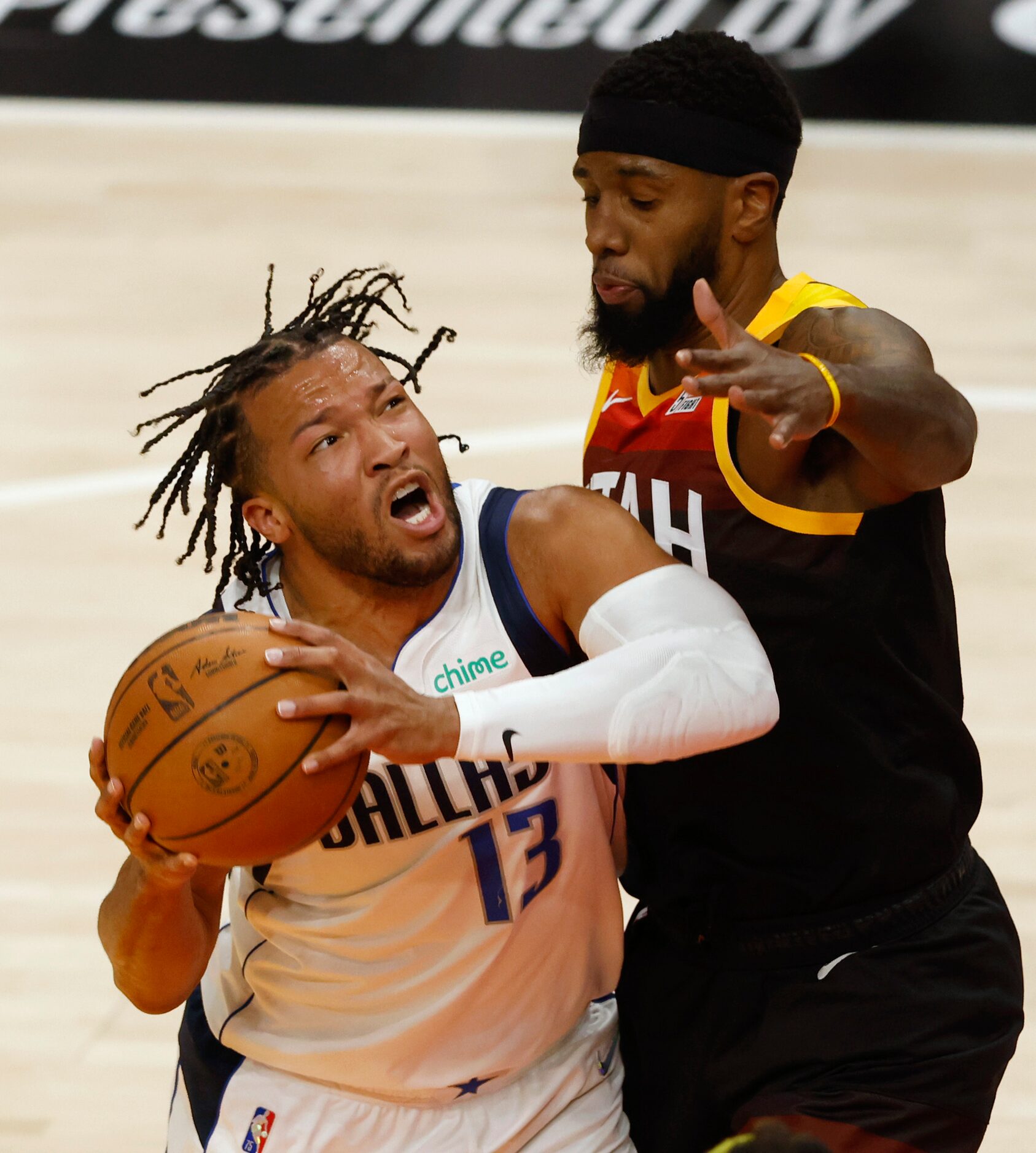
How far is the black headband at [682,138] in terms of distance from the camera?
2.80 meters

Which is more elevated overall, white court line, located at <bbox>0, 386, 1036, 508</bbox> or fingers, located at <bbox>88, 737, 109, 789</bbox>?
fingers, located at <bbox>88, 737, 109, 789</bbox>

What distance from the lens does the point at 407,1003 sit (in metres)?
2.78

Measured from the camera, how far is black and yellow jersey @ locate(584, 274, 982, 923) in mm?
2740

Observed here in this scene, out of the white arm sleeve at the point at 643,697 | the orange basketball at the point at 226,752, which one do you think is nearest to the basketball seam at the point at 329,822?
the orange basketball at the point at 226,752

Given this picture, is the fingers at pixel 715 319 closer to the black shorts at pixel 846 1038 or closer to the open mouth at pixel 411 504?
the open mouth at pixel 411 504

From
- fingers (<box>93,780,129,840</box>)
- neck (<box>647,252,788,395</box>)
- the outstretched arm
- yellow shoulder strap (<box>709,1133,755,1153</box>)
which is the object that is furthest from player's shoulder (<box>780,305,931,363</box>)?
fingers (<box>93,780,129,840</box>)

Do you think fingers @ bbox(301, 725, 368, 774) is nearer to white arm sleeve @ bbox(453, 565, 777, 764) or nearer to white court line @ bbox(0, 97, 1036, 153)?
white arm sleeve @ bbox(453, 565, 777, 764)

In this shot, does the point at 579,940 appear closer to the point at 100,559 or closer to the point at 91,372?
the point at 100,559

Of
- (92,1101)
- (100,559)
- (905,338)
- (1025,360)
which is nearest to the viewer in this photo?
(905,338)

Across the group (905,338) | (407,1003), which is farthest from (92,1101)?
(905,338)

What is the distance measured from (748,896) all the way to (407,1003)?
1.94ft

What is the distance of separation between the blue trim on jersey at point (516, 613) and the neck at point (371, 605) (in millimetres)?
63

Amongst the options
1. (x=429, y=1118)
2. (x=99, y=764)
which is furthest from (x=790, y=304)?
(x=429, y=1118)

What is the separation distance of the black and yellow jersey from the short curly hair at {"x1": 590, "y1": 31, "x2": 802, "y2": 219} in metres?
0.29
